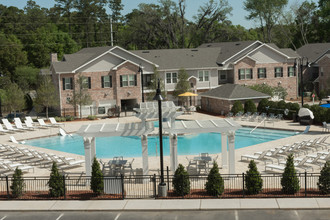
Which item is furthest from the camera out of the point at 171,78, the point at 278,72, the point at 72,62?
the point at 278,72

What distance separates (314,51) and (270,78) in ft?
51.9

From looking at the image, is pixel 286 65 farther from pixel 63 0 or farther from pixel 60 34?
pixel 63 0

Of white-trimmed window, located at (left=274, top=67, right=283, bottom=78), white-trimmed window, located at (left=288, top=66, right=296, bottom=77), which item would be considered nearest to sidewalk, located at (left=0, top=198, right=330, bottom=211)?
white-trimmed window, located at (left=274, top=67, right=283, bottom=78)

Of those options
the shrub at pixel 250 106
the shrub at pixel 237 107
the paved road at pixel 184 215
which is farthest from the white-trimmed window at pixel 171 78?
the paved road at pixel 184 215

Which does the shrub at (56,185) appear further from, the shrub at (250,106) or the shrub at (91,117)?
the shrub at (250,106)

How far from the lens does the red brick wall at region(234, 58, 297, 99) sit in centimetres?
5772

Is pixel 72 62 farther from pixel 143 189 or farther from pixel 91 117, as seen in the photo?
pixel 143 189

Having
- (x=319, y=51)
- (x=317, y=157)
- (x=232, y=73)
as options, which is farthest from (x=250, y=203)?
(x=319, y=51)

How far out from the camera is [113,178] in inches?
811

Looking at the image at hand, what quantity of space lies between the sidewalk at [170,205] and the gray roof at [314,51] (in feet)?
175

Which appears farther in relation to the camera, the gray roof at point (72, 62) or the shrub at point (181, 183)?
the gray roof at point (72, 62)

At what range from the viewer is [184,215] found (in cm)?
1811

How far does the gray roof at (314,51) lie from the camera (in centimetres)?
6906

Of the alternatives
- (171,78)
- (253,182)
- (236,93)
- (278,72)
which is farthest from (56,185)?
(278,72)
